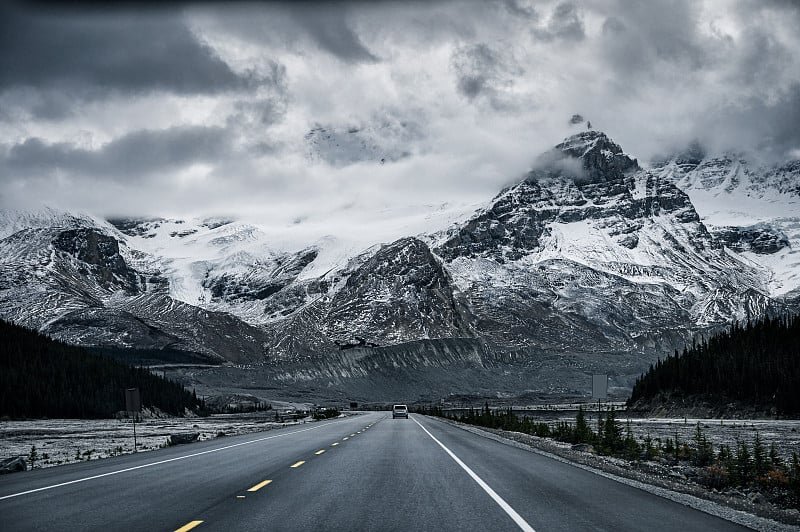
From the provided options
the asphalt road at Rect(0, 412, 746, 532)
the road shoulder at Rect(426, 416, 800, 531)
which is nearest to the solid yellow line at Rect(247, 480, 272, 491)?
the asphalt road at Rect(0, 412, 746, 532)

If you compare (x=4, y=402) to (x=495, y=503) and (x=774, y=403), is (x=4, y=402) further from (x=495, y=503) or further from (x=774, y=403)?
(x=495, y=503)

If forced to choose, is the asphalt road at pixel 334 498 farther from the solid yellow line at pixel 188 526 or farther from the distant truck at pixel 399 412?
the distant truck at pixel 399 412

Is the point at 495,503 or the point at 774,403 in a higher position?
the point at 495,503

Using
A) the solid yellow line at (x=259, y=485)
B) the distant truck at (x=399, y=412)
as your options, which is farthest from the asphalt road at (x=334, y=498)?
the distant truck at (x=399, y=412)

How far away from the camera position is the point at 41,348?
445 ft

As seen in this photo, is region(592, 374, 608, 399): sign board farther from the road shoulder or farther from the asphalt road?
the asphalt road

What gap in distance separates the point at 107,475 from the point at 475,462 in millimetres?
11086

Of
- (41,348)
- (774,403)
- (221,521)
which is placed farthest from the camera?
(41,348)

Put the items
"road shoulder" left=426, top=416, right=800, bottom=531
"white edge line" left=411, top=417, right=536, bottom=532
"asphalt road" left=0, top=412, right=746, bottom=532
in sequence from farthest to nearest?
1. "road shoulder" left=426, top=416, right=800, bottom=531
2. "asphalt road" left=0, top=412, right=746, bottom=532
3. "white edge line" left=411, top=417, right=536, bottom=532

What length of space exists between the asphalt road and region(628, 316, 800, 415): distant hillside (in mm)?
66998

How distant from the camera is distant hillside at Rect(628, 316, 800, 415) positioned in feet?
271

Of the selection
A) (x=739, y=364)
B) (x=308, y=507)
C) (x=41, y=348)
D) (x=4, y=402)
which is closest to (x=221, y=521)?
(x=308, y=507)

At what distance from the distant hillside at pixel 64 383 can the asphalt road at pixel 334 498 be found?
94.9 metres

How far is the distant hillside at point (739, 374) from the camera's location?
82.5 m
